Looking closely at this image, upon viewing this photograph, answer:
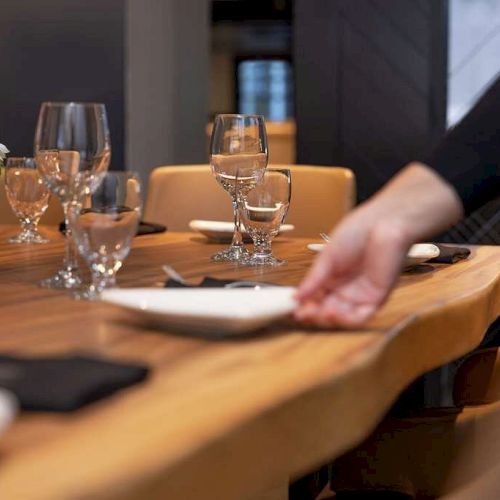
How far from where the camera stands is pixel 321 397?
748 millimetres

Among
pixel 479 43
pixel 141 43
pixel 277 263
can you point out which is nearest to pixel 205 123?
pixel 141 43

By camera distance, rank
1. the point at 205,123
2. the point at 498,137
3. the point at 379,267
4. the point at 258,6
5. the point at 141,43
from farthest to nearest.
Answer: the point at 258,6 → the point at 205,123 → the point at 141,43 → the point at 498,137 → the point at 379,267

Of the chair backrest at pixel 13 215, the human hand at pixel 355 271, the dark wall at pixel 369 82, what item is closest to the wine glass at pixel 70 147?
the human hand at pixel 355 271

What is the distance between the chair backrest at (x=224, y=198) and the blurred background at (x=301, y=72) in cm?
A: 199

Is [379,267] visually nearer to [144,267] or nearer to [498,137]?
[498,137]

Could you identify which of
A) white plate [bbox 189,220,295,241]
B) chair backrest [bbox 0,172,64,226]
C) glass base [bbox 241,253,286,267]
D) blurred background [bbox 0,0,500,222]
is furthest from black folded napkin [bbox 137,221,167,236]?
blurred background [bbox 0,0,500,222]

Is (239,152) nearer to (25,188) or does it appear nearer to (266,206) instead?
(266,206)

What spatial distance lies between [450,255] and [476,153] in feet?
0.88

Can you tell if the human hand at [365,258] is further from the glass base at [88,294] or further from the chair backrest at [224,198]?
the chair backrest at [224,198]

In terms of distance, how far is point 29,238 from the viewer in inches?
78.0

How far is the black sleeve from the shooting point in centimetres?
124

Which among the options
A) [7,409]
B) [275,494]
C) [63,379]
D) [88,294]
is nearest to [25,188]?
[88,294]

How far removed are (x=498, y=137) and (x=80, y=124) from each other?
1.84ft

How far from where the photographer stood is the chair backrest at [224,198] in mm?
2598
